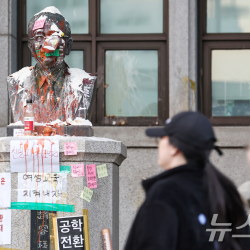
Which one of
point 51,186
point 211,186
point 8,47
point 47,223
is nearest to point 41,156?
point 51,186

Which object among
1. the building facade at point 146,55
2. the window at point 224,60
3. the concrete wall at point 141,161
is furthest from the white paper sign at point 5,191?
the window at point 224,60

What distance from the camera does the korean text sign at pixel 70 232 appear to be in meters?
3.62

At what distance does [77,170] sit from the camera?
144 inches

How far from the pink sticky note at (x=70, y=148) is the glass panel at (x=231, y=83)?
316 cm

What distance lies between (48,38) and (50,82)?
40 cm

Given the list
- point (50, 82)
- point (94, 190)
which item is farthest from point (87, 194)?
point (50, 82)

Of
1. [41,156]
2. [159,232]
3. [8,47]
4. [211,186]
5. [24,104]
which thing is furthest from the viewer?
[8,47]

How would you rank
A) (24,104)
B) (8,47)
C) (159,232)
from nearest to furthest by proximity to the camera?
(159,232) → (24,104) → (8,47)

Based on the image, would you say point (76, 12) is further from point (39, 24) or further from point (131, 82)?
point (39, 24)

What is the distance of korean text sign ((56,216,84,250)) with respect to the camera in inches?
143

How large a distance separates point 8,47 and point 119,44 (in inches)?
59.5

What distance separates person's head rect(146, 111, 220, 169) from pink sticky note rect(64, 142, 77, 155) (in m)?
1.71

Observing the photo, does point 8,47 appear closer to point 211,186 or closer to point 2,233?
point 2,233

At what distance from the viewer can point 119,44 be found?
6.33 meters
